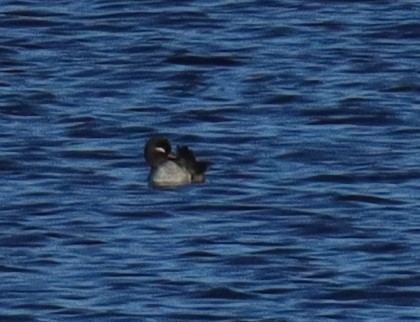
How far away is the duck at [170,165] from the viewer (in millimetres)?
21250

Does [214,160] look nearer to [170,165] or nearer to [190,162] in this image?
[190,162]

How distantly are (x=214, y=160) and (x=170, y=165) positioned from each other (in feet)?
3.06

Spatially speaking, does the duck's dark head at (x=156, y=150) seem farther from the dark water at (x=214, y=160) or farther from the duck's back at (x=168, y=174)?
the dark water at (x=214, y=160)

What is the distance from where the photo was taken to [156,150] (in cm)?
2142

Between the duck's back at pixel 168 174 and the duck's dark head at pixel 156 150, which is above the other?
the duck's dark head at pixel 156 150

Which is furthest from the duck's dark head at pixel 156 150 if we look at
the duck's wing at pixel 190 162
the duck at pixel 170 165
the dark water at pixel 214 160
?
the dark water at pixel 214 160

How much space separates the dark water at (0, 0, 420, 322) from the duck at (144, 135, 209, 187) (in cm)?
15

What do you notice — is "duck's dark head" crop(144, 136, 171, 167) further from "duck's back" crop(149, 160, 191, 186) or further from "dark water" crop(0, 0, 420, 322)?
"dark water" crop(0, 0, 420, 322)

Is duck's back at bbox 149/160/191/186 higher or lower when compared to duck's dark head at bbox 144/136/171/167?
lower

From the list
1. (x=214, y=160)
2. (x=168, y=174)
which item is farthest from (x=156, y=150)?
(x=214, y=160)

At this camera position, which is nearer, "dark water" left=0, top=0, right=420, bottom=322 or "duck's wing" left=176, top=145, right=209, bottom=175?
"dark water" left=0, top=0, right=420, bottom=322

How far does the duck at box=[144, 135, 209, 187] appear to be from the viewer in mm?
21250

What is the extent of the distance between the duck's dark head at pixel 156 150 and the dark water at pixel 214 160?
24 cm

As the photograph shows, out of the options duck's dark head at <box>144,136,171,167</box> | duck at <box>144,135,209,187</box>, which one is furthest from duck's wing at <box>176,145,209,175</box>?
duck's dark head at <box>144,136,171,167</box>
